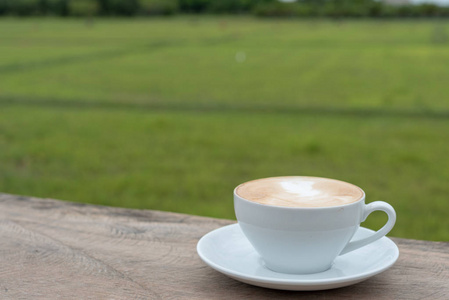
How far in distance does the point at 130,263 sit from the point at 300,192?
0.27 meters

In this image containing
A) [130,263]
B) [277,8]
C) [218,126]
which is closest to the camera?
[130,263]

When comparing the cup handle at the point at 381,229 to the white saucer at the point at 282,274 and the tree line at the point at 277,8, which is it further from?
the tree line at the point at 277,8

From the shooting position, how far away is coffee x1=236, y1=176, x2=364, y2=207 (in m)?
0.72

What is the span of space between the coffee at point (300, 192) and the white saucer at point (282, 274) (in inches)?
3.7

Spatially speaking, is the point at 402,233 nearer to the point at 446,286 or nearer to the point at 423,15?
the point at 446,286

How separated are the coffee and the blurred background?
2.37 metres

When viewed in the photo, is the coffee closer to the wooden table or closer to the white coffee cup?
the white coffee cup

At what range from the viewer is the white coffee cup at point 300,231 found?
2.27 ft

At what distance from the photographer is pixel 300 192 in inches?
29.8

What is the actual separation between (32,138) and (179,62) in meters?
9.55

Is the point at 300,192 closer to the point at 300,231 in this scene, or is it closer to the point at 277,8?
the point at 300,231

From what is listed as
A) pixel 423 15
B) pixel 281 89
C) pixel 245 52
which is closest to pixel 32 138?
pixel 281 89

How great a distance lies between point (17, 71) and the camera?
12.7 meters

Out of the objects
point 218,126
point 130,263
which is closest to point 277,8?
point 218,126
